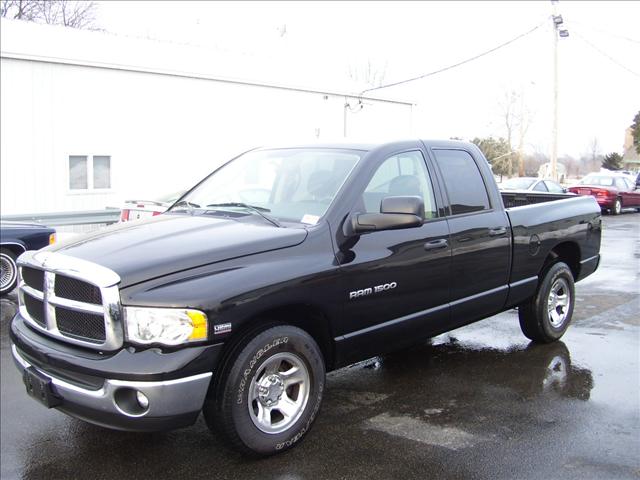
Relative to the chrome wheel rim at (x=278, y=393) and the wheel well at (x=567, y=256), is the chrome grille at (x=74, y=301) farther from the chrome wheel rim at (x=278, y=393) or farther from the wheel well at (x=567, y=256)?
the wheel well at (x=567, y=256)

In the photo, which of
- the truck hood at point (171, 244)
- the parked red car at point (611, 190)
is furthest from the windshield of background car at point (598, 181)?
the truck hood at point (171, 244)

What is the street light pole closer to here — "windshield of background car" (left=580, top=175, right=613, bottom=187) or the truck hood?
"windshield of background car" (left=580, top=175, right=613, bottom=187)

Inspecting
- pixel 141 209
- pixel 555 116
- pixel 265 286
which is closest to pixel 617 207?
pixel 555 116

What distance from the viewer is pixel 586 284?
942 cm

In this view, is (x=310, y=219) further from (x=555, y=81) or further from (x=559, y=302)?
(x=555, y=81)

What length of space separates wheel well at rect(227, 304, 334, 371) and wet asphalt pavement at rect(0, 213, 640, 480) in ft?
1.95

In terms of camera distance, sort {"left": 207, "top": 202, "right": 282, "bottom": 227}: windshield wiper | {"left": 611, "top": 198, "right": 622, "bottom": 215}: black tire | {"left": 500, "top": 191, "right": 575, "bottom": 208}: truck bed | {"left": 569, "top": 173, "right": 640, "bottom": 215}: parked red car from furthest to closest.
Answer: {"left": 611, "top": 198, "right": 622, "bottom": 215}: black tire
{"left": 569, "top": 173, "right": 640, "bottom": 215}: parked red car
{"left": 500, "top": 191, "right": 575, "bottom": 208}: truck bed
{"left": 207, "top": 202, "right": 282, "bottom": 227}: windshield wiper

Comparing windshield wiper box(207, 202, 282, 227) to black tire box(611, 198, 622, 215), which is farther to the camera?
black tire box(611, 198, 622, 215)

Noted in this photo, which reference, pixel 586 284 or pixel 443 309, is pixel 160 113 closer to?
pixel 586 284

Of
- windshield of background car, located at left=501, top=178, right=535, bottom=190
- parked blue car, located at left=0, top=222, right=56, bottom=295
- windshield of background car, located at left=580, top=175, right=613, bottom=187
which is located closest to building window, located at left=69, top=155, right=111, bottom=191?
parked blue car, located at left=0, top=222, right=56, bottom=295

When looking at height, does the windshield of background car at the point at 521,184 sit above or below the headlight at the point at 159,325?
above

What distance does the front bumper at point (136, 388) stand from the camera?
3.13 metres

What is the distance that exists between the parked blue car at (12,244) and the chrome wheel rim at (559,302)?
6.55 meters

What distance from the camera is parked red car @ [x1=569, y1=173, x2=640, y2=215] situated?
23.3 m
